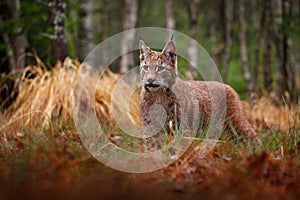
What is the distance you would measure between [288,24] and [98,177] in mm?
8254

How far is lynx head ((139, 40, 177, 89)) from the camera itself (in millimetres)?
5281

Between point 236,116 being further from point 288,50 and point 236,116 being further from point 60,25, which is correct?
point 288,50

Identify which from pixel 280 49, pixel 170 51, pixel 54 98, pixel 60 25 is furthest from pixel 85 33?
pixel 170 51

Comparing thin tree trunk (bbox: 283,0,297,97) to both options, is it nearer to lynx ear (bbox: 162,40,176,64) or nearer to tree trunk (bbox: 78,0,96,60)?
lynx ear (bbox: 162,40,176,64)

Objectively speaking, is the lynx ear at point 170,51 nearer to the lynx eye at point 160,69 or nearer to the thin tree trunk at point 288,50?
the lynx eye at point 160,69

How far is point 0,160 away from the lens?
436 centimetres

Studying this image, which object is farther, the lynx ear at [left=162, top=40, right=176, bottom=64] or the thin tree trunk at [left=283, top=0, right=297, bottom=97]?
the thin tree trunk at [left=283, top=0, right=297, bottom=97]

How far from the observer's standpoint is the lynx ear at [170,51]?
538 centimetres

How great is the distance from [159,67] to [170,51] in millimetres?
256

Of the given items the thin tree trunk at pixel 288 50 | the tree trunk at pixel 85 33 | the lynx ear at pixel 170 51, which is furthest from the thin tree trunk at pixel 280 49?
the tree trunk at pixel 85 33

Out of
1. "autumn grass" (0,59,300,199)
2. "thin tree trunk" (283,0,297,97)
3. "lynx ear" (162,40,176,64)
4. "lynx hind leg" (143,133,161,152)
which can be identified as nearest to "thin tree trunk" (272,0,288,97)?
"thin tree trunk" (283,0,297,97)

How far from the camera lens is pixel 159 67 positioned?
5.35 m

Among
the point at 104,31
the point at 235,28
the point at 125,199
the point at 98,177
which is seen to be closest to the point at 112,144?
the point at 98,177

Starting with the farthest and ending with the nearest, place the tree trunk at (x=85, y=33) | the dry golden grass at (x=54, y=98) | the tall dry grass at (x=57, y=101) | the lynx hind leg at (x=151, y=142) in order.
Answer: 1. the tree trunk at (x=85, y=33)
2. the dry golden grass at (x=54, y=98)
3. the tall dry grass at (x=57, y=101)
4. the lynx hind leg at (x=151, y=142)
